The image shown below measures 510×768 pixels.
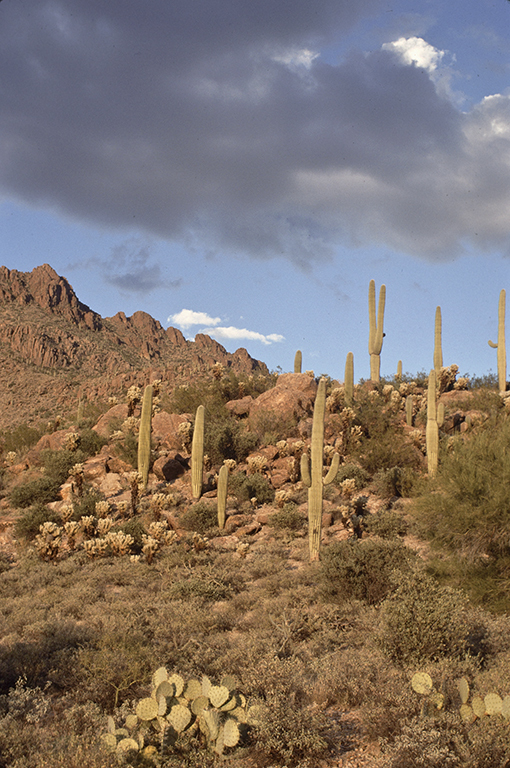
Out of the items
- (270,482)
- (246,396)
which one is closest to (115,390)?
(246,396)

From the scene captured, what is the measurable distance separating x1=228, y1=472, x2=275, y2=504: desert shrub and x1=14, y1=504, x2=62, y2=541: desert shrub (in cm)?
570

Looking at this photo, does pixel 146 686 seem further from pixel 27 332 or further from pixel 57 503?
pixel 27 332

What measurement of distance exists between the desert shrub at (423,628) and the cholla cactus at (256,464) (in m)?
11.2

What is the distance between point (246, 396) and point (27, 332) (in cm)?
4345

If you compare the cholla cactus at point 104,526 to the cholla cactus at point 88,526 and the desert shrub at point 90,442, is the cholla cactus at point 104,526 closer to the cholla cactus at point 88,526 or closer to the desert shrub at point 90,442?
the cholla cactus at point 88,526

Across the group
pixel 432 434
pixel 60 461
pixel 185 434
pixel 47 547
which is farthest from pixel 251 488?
pixel 60 461

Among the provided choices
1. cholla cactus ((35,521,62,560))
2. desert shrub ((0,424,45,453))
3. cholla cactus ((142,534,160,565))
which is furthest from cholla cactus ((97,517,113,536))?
desert shrub ((0,424,45,453))

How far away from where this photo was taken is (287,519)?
1437 cm

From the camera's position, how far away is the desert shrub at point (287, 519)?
1435 cm

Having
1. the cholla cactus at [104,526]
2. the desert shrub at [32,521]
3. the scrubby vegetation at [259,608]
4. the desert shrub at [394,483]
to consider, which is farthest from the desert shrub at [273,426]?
the desert shrub at [32,521]

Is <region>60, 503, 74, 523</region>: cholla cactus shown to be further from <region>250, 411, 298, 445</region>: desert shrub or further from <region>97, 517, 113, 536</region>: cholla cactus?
<region>250, 411, 298, 445</region>: desert shrub

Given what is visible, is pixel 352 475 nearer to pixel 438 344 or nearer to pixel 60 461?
pixel 60 461

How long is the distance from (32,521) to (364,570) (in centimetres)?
1045

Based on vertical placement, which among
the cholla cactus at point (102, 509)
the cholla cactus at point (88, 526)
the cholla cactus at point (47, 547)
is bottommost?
the cholla cactus at point (47, 547)
